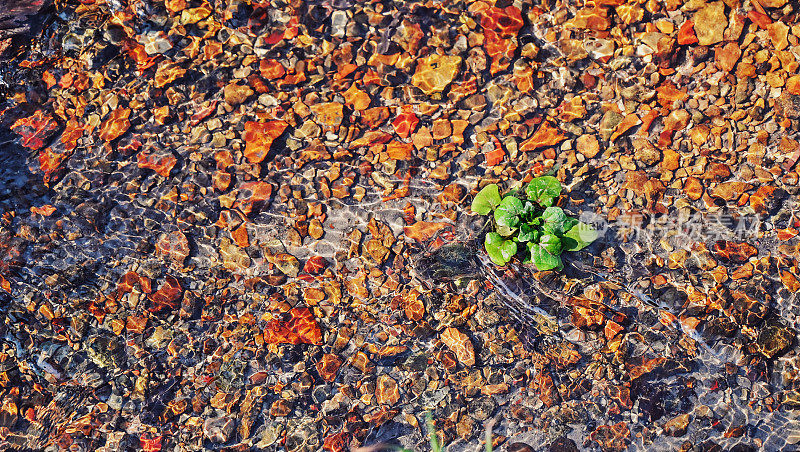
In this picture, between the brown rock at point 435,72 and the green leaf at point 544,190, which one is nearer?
the green leaf at point 544,190

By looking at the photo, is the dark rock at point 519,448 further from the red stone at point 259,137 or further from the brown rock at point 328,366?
the red stone at point 259,137

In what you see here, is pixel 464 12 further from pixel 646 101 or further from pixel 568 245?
pixel 568 245

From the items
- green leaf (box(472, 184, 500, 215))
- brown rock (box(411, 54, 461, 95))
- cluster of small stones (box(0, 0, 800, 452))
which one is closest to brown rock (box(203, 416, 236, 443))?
Answer: cluster of small stones (box(0, 0, 800, 452))

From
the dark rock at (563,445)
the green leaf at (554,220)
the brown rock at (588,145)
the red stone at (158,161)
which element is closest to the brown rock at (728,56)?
the brown rock at (588,145)

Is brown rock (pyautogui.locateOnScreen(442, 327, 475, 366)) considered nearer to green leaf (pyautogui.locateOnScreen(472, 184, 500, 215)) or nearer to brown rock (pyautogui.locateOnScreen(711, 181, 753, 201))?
green leaf (pyautogui.locateOnScreen(472, 184, 500, 215))

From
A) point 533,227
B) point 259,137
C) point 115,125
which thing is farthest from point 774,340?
point 115,125
